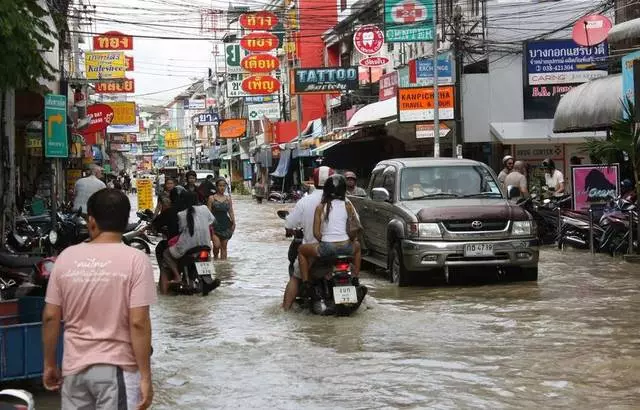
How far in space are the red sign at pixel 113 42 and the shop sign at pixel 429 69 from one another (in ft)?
41.3

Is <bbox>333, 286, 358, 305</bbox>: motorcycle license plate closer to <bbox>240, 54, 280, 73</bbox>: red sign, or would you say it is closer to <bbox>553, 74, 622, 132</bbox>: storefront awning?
<bbox>553, 74, 622, 132</bbox>: storefront awning

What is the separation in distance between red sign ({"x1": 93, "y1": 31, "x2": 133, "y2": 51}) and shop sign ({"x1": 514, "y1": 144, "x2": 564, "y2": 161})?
16.4m

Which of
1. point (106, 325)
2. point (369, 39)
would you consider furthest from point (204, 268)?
point (369, 39)

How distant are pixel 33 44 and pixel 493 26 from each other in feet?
83.0

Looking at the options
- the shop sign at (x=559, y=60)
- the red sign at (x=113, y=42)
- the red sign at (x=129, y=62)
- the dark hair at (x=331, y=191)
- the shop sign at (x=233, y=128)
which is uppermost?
the red sign at (x=129, y=62)

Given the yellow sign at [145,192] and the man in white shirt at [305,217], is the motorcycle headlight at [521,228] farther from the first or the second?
the yellow sign at [145,192]

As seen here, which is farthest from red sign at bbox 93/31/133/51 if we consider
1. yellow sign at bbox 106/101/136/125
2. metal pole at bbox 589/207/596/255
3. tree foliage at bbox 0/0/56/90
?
tree foliage at bbox 0/0/56/90

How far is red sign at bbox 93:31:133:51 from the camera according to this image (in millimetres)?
39094

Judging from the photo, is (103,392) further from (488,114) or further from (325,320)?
(488,114)

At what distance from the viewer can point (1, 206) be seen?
47.2 feet

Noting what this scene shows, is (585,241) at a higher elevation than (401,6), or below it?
below

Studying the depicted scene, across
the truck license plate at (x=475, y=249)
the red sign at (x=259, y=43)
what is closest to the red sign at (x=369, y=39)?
the red sign at (x=259, y=43)

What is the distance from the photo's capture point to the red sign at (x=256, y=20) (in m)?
41.3

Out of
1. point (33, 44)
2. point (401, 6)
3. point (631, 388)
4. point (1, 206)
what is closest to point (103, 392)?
point (631, 388)
